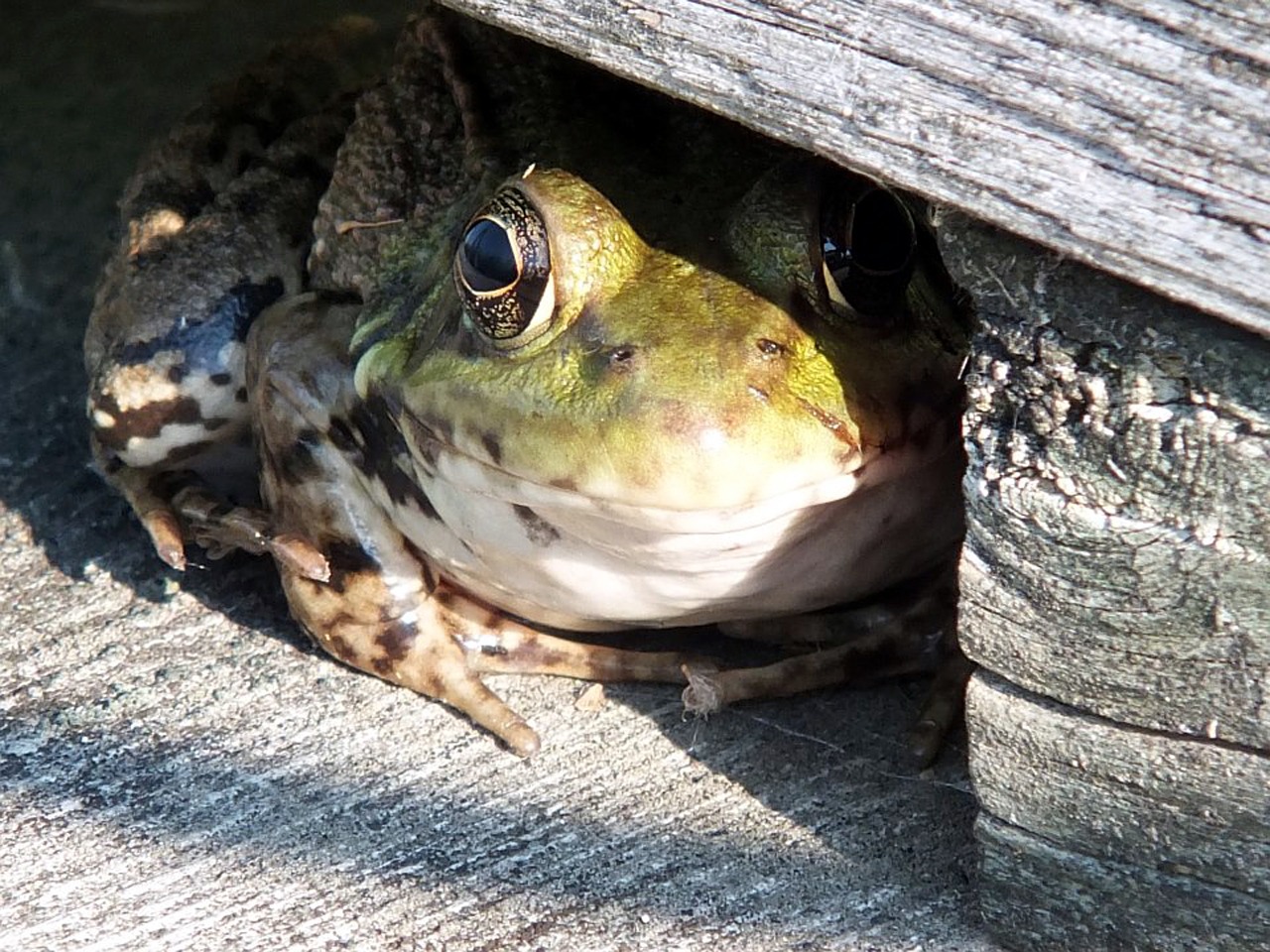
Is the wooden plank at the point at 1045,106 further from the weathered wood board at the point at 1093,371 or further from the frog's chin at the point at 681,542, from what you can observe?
the frog's chin at the point at 681,542

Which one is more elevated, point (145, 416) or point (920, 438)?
point (920, 438)

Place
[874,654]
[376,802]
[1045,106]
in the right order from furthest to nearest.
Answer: [874,654]
[376,802]
[1045,106]

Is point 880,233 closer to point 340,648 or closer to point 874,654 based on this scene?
point 874,654

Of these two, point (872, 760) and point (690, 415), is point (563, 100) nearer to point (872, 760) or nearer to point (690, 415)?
point (690, 415)

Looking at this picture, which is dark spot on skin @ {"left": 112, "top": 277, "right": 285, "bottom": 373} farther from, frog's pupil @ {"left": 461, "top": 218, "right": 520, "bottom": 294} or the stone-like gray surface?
frog's pupil @ {"left": 461, "top": 218, "right": 520, "bottom": 294}

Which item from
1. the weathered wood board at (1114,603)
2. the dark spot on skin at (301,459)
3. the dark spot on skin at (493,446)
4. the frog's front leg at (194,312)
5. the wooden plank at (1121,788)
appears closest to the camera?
the weathered wood board at (1114,603)

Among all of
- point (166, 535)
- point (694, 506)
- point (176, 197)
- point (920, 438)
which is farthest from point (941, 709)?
point (176, 197)

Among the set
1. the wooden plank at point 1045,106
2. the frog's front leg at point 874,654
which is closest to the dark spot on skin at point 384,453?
the frog's front leg at point 874,654
